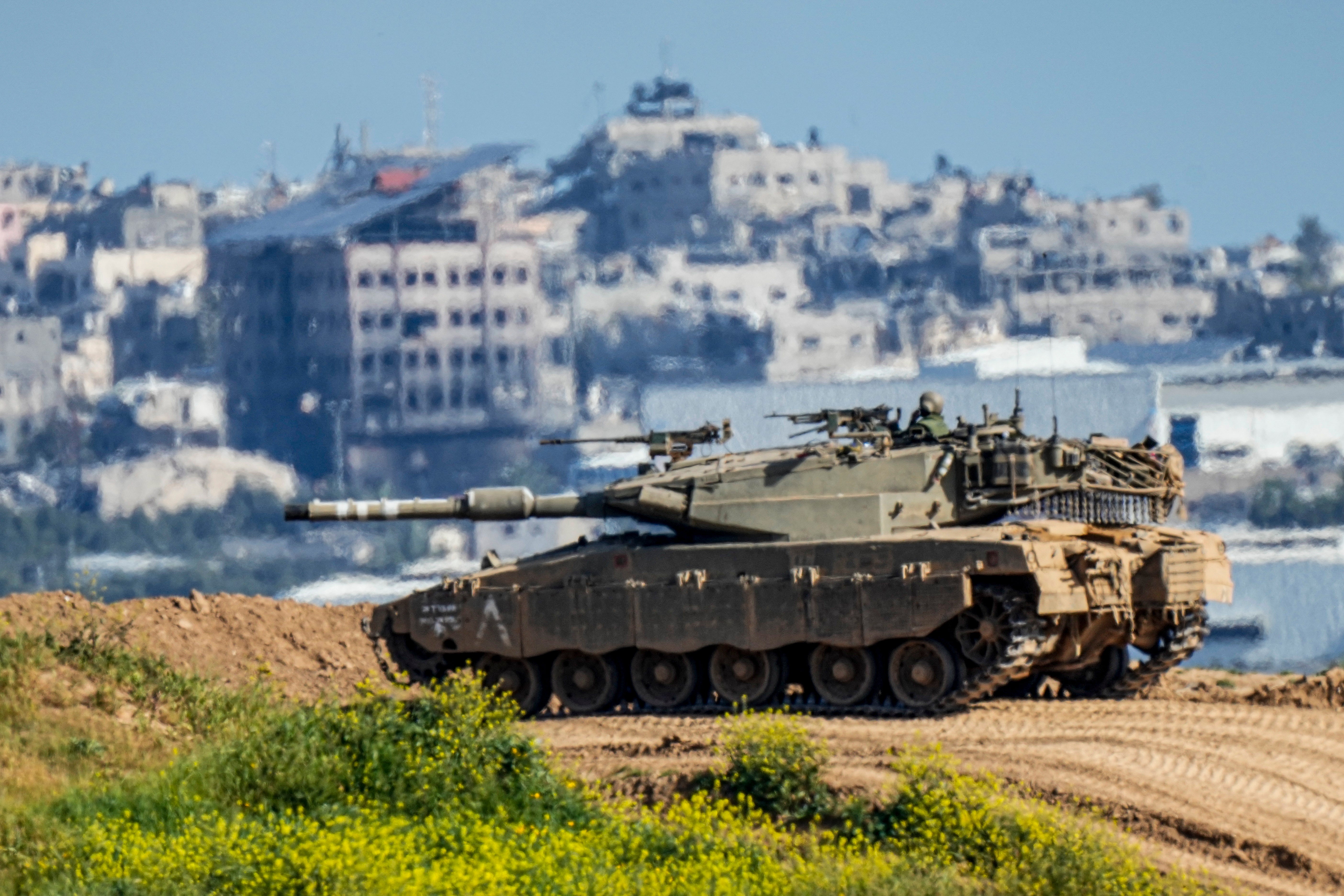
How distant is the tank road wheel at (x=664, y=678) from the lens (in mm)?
24125

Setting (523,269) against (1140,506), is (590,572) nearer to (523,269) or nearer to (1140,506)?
(1140,506)

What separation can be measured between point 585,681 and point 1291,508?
7701cm

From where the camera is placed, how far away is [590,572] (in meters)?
24.4

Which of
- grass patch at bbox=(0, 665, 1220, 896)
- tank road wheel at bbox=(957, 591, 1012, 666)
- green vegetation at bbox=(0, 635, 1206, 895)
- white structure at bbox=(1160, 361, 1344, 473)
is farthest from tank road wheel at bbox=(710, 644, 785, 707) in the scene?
white structure at bbox=(1160, 361, 1344, 473)

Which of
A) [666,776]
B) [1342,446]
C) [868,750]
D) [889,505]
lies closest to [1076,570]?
[889,505]

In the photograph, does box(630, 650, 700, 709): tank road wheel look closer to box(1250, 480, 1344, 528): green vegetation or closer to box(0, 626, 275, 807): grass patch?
box(0, 626, 275, 807): grass patch

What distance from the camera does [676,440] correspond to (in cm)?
2591

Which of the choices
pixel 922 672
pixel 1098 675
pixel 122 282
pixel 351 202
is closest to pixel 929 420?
pixel 1098 675

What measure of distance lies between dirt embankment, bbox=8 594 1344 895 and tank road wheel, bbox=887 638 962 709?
1.29 feet

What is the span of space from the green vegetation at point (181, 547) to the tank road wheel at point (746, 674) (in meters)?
81.3

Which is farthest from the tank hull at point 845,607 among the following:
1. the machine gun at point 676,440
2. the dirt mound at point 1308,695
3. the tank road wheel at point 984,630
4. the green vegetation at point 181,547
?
the green vegetation at point 181,547

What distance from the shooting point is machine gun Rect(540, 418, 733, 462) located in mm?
25203

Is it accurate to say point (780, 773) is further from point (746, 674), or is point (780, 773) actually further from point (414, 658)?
point (414, 658)

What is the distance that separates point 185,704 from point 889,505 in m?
7.14
